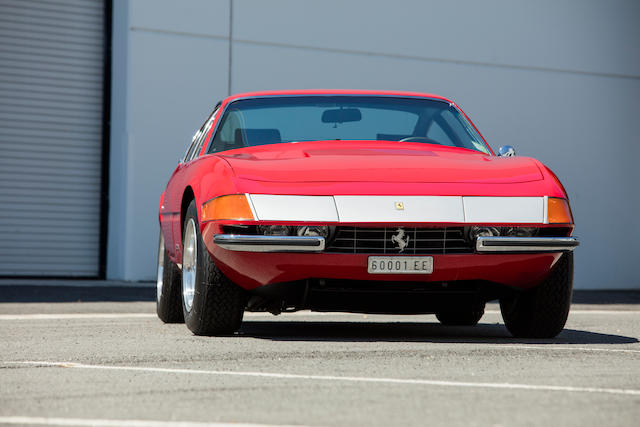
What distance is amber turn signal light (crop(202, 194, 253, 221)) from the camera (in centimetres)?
542

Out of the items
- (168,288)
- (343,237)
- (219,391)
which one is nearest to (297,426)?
(219,391)

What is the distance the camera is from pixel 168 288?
296 inches

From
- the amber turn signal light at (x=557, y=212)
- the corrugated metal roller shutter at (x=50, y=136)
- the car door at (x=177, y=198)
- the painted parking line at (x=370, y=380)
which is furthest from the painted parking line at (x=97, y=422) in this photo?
the corrugated metal roller shutter at (x=50, y=136)

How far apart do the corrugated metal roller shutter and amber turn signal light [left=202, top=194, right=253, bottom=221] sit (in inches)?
445

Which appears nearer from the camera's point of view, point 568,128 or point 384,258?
point 384,258

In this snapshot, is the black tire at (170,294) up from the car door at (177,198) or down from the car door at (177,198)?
down

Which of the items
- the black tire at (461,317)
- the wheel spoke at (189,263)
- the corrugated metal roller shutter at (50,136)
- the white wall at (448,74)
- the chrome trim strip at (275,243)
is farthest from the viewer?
the corrugated metal roller shutter at (50,136)

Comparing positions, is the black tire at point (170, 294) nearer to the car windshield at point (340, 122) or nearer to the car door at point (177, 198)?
the car door at point (177, 198)

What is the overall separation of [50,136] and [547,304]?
11826 millimetres

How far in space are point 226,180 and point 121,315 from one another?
375 cm

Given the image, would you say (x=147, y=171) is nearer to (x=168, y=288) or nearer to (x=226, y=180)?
(x=168, y=288)

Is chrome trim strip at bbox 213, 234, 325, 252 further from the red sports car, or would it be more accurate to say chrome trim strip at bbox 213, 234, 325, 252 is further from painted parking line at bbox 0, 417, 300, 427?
painted parking line at bbox 0, 417, 300, 427

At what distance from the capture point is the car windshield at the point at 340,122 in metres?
6.71

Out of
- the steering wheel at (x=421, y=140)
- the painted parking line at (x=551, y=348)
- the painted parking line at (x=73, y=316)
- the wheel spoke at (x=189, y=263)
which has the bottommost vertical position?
the painted parking line at (x=73, y=316)
